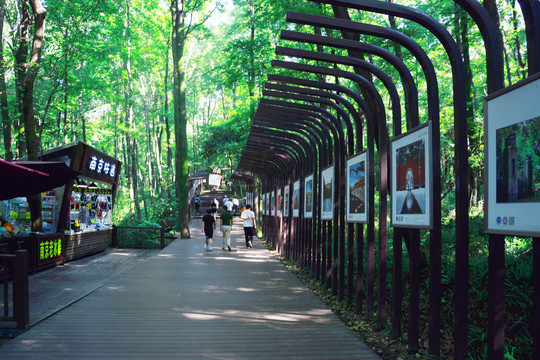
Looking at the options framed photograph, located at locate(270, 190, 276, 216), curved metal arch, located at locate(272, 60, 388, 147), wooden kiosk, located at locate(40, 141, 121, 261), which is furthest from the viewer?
framed photograph, located at locate(270, 190, 276, 216)

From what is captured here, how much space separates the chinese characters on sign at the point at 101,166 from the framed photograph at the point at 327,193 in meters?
8.11

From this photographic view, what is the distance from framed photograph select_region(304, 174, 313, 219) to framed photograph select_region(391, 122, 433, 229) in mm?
4469

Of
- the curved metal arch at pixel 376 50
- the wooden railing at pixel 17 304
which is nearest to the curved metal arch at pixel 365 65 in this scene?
the curved metal arch at pixel 376 50

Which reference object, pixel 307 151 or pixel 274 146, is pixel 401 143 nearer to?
pixel 307 151

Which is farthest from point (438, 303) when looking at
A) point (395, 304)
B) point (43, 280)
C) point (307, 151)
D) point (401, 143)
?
point (43, 280)

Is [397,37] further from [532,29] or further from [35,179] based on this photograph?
[35,179]

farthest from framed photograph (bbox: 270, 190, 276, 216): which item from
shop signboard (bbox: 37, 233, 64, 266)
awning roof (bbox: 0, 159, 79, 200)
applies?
awning roof (bbox: 0, 159, 79, 200)

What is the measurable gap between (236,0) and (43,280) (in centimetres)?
2014

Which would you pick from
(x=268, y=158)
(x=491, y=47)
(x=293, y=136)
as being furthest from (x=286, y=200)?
(x=491, y=47)

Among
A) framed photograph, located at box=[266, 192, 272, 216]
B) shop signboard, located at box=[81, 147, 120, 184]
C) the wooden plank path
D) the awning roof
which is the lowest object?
the wooden plank path

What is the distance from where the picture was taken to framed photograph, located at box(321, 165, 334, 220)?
26.4 ft

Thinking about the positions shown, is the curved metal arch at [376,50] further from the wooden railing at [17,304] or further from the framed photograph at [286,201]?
the framed photograph at [286,201]

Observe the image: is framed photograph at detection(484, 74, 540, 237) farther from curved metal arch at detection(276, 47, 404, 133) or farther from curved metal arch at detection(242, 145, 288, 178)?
curved metal arch at detection(242, 145, 288, 178)

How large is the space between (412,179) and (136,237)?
14.5 m
